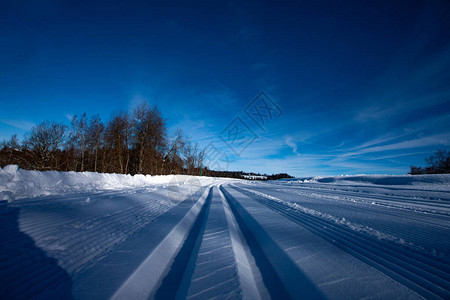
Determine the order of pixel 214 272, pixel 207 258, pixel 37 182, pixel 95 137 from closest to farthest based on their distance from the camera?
pixel 214 272
pixel 207 258
pixel 37 182
pixel 95 137

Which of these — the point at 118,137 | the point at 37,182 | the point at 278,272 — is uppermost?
the point at 118,137

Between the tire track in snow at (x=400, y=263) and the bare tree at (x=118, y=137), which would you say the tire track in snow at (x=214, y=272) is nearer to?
the tire track in snow at (x=400, y=263)

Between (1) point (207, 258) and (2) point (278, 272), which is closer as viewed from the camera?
(2) point (278, 272)

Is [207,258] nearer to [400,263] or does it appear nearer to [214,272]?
[214,272]

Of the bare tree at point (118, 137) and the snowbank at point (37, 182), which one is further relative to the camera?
the bare tree at point (118, 137)

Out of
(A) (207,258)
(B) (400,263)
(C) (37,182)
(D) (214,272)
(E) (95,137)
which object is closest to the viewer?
(D) (214,272)

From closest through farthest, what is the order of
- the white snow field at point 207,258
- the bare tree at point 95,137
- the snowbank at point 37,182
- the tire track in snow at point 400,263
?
1. the white snow field at point 207,258
2. the tire track in snow at point 400,263
3. the snowbank at point 37,182
4. the bare tree at point 95,137

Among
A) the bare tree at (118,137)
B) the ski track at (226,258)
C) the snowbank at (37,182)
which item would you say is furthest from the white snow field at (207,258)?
the bare tree at (118,137)

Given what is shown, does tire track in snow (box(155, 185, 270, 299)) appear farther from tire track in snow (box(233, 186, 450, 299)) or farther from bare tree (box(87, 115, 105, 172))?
bare tree (box(87, 115, 105, 172))

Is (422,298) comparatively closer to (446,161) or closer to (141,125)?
(141,125)

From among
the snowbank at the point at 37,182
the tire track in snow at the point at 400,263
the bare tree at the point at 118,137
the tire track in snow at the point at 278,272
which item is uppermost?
the bare tree at the point at 118,137

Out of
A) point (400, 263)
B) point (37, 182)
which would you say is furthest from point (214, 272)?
point (37, 182)

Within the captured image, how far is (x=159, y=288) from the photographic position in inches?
56.1

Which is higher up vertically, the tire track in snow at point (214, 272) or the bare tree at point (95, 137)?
the bare tree at point (95, 137)
